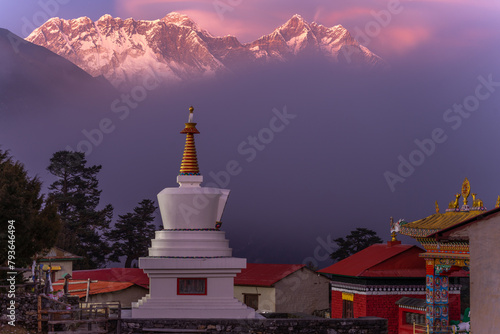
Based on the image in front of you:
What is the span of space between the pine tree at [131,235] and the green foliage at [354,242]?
1667cm

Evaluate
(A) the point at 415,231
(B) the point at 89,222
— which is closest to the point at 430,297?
(A) the point at 415,231

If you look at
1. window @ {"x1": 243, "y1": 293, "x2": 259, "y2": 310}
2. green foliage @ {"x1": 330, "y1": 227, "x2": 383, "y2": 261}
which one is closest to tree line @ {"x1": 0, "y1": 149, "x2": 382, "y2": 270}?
green foliage @ {"x1": 330, "y1": 227, "x2": 383, "y2": 261}

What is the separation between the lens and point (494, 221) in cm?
1150

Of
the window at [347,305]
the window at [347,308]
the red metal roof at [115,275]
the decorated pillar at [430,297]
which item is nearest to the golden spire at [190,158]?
the decorated pillar at [430,297]

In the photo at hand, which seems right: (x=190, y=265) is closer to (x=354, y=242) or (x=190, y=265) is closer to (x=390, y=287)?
(x=390, y=287)

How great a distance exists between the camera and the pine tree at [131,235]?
6097 cm

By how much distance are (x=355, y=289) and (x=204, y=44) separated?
292 feet

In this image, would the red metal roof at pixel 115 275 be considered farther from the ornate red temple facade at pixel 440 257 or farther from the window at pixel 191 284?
the ornate red temple facade at pixel 440 257

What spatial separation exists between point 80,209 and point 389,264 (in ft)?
111

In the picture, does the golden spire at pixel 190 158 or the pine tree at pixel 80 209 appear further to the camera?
the pine tree at pixel 80 209

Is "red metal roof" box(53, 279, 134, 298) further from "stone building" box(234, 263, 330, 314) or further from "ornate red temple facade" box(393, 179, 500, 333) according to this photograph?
"ornate red temple facade" box(393, 179, 500, 333)

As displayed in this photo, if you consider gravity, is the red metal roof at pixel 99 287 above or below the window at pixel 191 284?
below

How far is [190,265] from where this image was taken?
26781mm

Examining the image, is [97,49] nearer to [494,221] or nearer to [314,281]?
[314,281]
